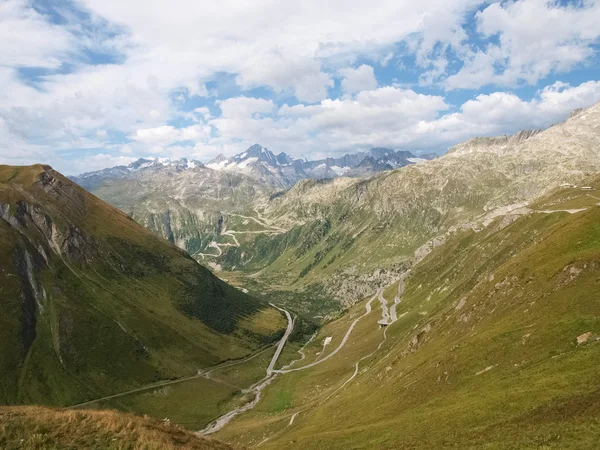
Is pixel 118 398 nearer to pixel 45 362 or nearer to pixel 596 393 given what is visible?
pixel 45 362

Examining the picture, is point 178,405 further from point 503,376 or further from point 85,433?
point 85,433

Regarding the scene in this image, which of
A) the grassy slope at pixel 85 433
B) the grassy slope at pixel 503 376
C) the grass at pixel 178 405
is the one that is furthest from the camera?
the grass at pixel 178 405

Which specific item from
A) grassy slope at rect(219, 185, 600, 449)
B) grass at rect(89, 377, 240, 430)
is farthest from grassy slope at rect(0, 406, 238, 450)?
grass at rect(89, 377, 240, 430)

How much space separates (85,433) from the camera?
29375 mm

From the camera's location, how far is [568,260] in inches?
2756

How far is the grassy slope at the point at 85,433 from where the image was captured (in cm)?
2744

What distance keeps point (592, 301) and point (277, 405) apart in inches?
5285

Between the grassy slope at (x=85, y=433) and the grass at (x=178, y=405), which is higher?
the grassy slope at (x=85, y=433)

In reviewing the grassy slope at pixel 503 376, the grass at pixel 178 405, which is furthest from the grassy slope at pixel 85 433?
the grass at pixel 178 405

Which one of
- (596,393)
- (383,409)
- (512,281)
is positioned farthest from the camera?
(512,281)

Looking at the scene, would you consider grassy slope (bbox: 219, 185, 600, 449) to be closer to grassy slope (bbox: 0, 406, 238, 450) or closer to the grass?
grassy slope (bbox: 0, 406, 238, 450)

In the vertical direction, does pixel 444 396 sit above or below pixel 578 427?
below

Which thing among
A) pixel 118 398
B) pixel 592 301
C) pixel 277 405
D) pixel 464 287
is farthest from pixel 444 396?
pixel 118 398

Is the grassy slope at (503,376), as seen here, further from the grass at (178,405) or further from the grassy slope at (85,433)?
the grass at (178,405)
